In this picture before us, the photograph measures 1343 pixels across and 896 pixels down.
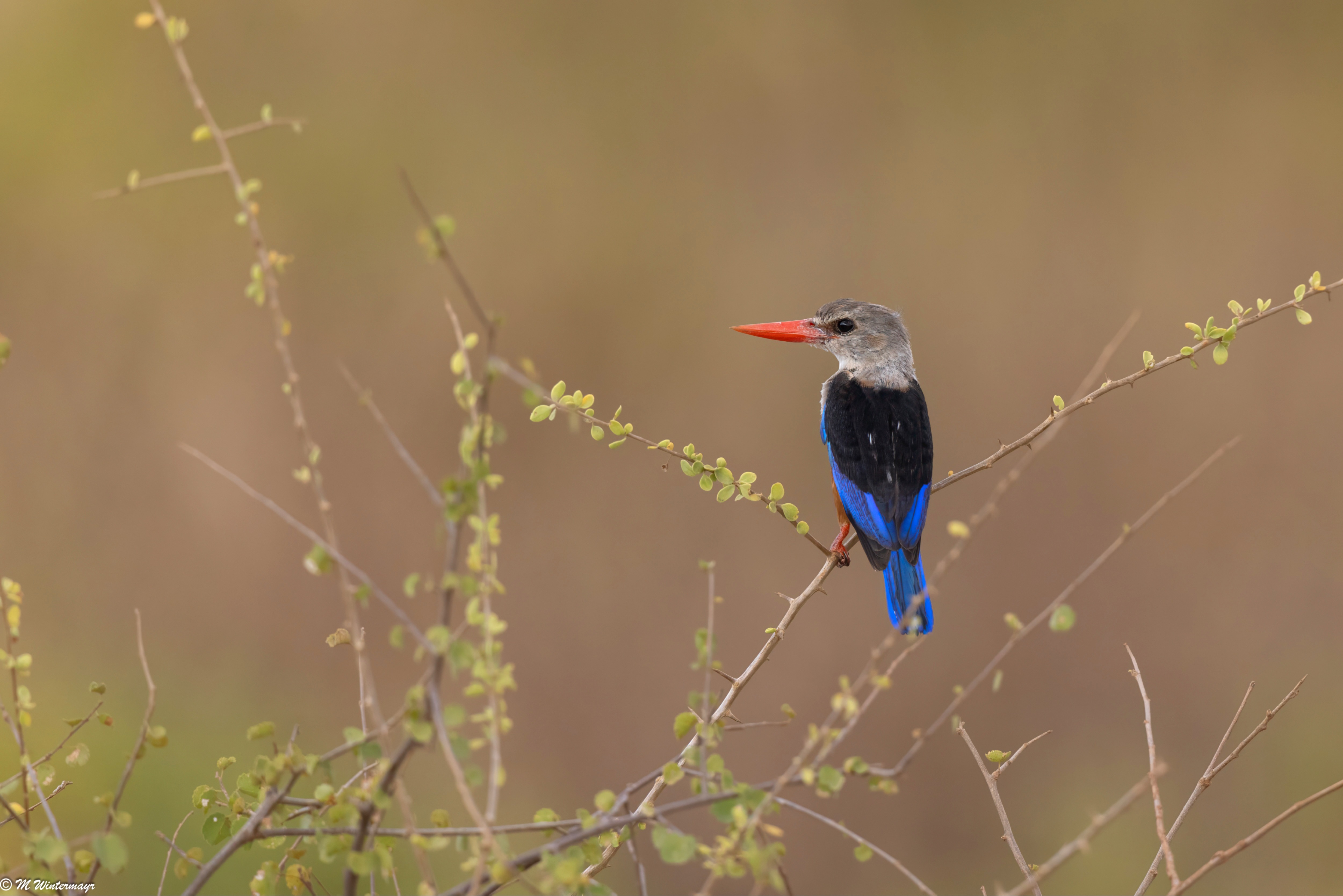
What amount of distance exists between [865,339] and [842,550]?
69 centimetres

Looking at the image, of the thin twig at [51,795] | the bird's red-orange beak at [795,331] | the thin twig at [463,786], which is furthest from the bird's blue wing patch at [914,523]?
the thin twig at [51,795]

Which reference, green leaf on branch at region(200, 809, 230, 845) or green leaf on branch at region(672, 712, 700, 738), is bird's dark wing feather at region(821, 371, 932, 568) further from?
green leaf on branch at region(200, 809, 230, 845)

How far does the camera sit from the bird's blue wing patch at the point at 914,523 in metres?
2.32

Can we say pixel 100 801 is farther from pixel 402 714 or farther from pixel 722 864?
pixel 722 864

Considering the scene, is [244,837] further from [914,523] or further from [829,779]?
[914,523]

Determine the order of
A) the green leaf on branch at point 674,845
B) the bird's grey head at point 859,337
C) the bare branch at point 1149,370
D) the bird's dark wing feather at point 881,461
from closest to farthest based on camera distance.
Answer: the green leaf on branch at point 674,845 < the bare branch at point 1149,370 < the bird's dark wing feather at point 881,461 < the bird's grey head at point 859,337

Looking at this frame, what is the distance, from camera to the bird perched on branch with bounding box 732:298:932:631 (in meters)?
2.31

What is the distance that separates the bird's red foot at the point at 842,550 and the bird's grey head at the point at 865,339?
1.50ft

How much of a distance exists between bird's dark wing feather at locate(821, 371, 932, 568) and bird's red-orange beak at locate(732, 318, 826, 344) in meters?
0.19

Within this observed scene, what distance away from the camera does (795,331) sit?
2.81m

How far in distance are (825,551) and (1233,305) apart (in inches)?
31.9

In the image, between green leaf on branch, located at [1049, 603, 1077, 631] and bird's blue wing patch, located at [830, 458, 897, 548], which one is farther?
bird's blue wing patch, located at [830, 458, 897, 548]

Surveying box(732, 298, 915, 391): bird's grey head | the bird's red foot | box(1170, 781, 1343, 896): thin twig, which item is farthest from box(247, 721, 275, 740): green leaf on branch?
box(732, 298, 915, 391): bird's grey head

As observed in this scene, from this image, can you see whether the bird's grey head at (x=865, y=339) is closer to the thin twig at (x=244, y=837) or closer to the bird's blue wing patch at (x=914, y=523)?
the bird's blue wing patch at (x=914, y=523)
